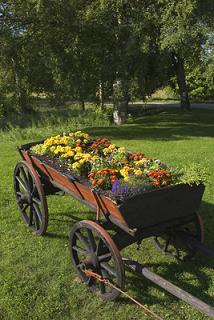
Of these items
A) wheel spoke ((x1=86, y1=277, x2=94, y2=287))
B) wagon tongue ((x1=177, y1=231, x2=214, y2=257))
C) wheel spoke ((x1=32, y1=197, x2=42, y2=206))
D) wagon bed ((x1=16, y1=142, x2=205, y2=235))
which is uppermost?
wagon bed ((x1=16, y1=142, x2=205, y2=235))

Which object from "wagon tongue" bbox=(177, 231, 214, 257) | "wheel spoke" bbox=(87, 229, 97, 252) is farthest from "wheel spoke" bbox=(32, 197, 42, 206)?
"wagon tongue" bbox=(177, 231, 214, 257)

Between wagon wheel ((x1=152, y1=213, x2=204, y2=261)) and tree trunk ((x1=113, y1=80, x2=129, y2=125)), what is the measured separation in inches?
511

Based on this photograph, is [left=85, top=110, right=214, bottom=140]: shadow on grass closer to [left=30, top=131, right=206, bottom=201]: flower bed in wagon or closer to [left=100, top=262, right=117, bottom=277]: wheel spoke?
[left=30, top=131, right=206, bottom=201]: flower bed in wagon

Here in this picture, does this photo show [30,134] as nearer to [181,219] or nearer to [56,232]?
[56,232]

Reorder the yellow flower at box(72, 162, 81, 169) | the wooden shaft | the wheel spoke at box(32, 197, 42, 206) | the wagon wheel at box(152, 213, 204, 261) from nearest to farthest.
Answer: the wooden shaft → the wagon wheel at box(152, 213, 204, 261) → the yellow flower at box(72, 162, 81, 169) → the wheel spoke at box(32, 197, 42, 206)

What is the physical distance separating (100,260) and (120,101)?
50.9 feet

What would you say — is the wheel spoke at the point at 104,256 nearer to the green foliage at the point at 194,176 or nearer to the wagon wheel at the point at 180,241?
the wagon wheel at the point at 180,241

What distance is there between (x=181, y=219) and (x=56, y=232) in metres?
2.47

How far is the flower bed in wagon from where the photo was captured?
4.86m

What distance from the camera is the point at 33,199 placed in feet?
21.4

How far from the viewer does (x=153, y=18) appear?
53.7 ft

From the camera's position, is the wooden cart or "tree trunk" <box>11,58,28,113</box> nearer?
the wooden cart

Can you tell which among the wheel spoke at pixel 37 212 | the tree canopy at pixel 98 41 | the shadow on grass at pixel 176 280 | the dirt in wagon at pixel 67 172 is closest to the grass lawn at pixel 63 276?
the shadow on grass at pixel 176 280

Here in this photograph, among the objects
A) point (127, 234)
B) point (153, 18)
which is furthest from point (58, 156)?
point (153, 18)
